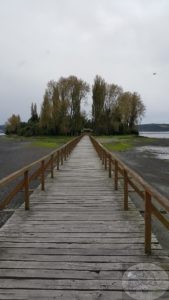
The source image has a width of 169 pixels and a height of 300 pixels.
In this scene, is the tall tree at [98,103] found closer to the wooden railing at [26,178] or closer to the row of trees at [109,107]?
the row of trees at [109,107]

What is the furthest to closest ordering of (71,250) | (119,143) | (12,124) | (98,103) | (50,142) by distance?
(12,124) → (98,103) → (50,142) → (119,143) → (71,250)

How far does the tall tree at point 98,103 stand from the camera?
79375mm

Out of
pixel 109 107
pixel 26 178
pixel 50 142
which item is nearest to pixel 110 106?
pixel 109 107

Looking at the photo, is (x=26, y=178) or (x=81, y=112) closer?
(x=26, y=178)

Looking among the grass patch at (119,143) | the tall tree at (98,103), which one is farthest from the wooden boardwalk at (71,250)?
the tall tree at (98,103)

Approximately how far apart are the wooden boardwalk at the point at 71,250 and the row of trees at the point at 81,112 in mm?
66251

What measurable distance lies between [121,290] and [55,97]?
234 feet

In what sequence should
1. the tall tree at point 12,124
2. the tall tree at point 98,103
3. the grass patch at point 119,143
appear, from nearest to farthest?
1. the grass patch at point 119,143
2. the tall tree at point 98,103
3. the tall tree at point 12,124

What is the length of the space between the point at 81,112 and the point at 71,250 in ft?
238

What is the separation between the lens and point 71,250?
5.30 metres

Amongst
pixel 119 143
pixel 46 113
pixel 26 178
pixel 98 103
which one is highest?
pixel 98 103

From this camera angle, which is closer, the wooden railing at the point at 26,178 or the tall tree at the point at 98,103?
the wooden railing at the point at 26,178

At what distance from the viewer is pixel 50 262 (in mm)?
4836

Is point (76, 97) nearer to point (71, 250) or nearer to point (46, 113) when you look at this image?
point (46, 113)
